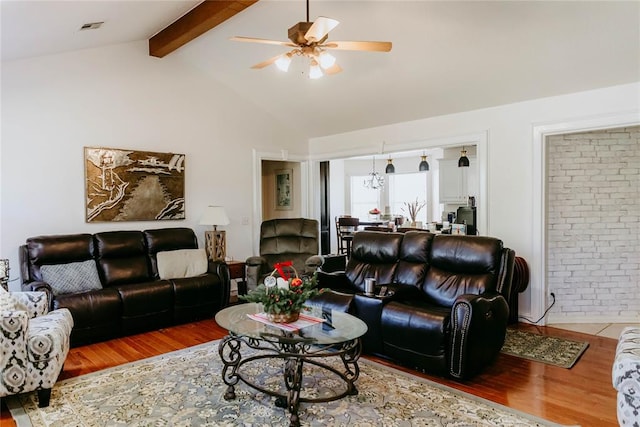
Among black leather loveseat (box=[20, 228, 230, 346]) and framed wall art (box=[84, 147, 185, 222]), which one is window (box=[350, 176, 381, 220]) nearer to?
framed wall art (box=[84, 147, 185, 222])

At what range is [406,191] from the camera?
10891mm

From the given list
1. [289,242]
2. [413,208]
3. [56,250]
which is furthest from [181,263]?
[413,208]

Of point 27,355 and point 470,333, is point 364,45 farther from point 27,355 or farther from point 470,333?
point 27,355

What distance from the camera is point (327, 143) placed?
22.5ft

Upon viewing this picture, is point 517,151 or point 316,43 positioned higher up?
point 316,43

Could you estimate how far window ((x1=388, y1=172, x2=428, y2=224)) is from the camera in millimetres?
10586

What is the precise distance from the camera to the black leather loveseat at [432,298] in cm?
308

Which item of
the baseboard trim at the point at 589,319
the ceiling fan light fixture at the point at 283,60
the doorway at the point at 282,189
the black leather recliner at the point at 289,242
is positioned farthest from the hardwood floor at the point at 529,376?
the doorway at the point at 282,189

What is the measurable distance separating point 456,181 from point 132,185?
228 inches

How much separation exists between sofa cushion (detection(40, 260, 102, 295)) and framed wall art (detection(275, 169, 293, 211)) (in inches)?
148

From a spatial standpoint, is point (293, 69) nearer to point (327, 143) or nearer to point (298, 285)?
point (327, 143)

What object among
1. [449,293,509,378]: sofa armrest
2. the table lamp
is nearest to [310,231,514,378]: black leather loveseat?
[449,293,509,378]: sofa armrest

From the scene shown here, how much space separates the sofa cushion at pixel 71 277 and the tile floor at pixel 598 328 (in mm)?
4962

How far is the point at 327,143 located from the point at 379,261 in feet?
10.2
